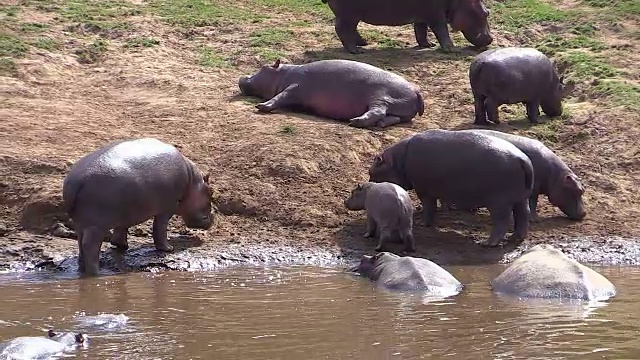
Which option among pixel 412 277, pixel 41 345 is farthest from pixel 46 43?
pixel 41 345

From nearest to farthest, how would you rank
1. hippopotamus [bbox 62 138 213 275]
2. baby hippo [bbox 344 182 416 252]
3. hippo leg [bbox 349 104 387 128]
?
hippopotamus [bbox 62 138 213 275], baby hippo [bbox 344 182 416 252], hippo leg [bbox 349 104 387 128]

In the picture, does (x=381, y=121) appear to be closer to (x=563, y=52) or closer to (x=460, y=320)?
(x=563, y=52)

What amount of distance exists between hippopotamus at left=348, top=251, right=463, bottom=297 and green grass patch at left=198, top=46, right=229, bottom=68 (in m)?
6.50

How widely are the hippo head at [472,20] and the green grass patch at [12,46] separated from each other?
5891mm

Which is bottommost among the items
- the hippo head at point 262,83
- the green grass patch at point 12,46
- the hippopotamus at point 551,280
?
the hippopotamus at point 551,280

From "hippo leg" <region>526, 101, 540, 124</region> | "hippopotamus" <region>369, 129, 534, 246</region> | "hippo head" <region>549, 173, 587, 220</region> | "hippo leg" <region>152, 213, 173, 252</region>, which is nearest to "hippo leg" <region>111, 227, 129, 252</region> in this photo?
"hippo leg" <region>152, 213, 173, 252</region>

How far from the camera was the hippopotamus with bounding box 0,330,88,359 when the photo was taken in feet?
20.6

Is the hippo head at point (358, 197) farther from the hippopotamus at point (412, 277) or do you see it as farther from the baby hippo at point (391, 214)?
the hippopotamus at point (412, 277)

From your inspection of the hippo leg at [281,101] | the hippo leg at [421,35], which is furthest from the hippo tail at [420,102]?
the hippo leg at [421,35]

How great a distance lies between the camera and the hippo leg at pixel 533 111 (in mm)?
13516

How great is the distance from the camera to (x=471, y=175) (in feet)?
34.8

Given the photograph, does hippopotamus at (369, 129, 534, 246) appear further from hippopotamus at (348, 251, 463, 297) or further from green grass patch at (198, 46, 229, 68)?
green grass patch at (198, 46, 229, 68)

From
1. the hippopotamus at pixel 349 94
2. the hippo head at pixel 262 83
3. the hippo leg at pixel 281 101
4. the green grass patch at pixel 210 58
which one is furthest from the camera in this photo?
the green grass patch at pixel 210 58

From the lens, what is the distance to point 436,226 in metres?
11.1
